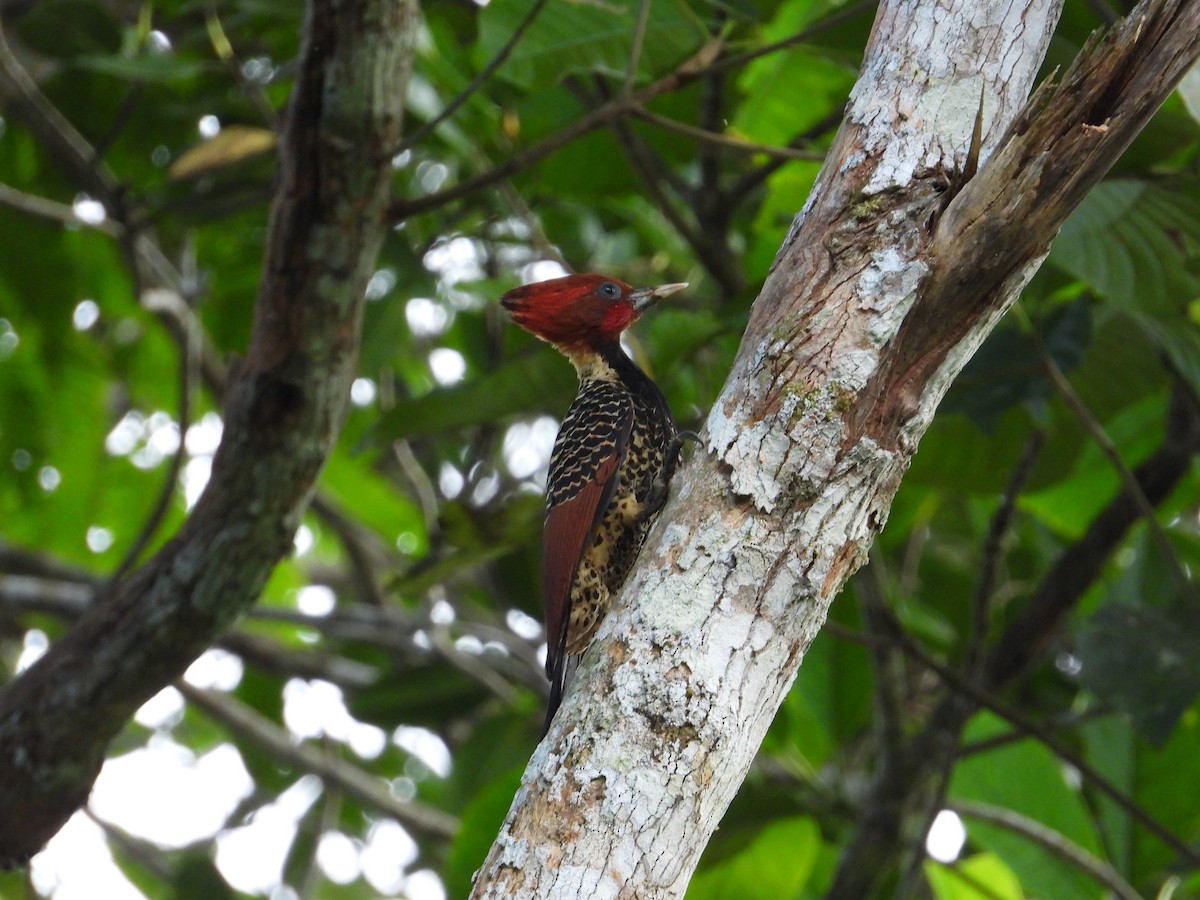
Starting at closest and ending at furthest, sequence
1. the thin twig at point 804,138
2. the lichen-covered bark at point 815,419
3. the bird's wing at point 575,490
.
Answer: the lichen-covered bark at point 815,419 < the bird's wing at point 575,490 < the thin twig at point 804,138

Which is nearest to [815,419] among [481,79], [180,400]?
[481,79]

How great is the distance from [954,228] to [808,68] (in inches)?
87.9

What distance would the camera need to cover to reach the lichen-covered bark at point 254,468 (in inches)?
118

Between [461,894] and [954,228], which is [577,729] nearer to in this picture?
[954,228]

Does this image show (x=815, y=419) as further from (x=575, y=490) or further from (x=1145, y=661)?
(x=1145, y=661)

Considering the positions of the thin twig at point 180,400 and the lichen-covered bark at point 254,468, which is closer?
the lichen-covered bark at point 254,468

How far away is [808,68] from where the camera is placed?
13.2 ft

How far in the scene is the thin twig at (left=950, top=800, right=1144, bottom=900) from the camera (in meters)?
3.77

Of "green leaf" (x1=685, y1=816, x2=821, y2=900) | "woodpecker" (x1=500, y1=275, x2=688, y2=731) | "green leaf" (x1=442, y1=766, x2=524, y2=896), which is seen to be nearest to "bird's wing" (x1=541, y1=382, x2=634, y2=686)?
"woodpecker" (x1=500, y1=275, x2=688, y2=731)

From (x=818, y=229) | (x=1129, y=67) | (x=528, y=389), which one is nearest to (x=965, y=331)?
(x=818, y=229)

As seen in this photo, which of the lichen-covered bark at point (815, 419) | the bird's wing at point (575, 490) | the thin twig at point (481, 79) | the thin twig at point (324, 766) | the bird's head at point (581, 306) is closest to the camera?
the lichen-covered bark at point (815, 419)

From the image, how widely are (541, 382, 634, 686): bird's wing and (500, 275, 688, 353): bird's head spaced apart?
29 cm

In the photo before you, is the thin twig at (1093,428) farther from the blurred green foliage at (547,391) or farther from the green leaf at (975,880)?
the green leaf at (975,880)

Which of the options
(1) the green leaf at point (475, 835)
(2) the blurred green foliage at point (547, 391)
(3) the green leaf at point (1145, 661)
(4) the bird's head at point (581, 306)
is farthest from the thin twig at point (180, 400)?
(3) the green leaf at point (1145, 661)
